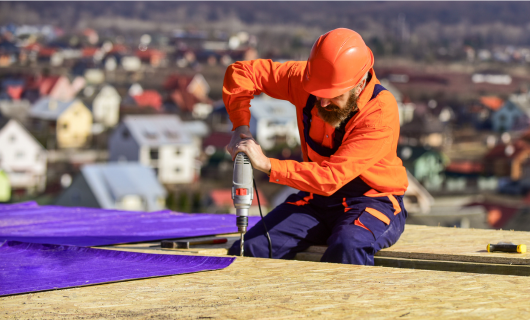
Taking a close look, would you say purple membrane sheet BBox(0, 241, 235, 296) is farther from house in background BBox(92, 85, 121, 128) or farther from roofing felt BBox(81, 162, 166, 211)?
house in background BBox(92, 85, 121, 128)

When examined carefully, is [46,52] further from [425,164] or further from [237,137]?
[237,137]

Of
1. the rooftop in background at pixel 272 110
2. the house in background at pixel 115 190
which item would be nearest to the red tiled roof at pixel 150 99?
the rooftop in background at pixel 272 110

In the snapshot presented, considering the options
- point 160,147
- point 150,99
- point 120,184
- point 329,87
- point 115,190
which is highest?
point 150,99

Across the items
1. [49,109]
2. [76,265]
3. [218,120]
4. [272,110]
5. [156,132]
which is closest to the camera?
[76,265]

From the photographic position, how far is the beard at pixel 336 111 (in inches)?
151

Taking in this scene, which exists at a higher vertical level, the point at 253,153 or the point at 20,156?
the point at 20,156

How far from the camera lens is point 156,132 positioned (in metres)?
53.3

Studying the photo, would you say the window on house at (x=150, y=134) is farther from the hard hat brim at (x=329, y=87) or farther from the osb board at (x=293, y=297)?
the osb board at (x=293, y=297)

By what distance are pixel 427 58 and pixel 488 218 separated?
86.5 meters

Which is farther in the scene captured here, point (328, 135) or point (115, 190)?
point (115, 190)

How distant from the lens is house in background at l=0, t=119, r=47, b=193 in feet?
172

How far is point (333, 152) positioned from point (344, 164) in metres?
0.43

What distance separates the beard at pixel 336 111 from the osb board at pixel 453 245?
81cm

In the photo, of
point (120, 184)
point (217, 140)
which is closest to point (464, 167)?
point (217, 140)
